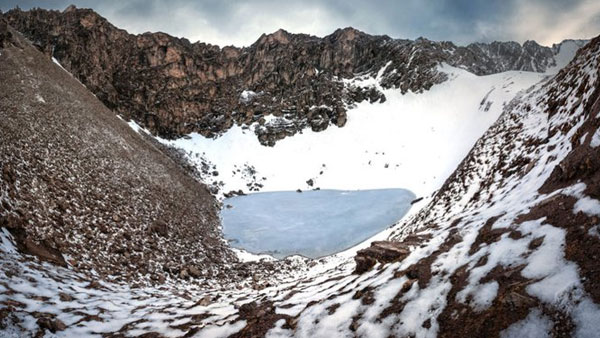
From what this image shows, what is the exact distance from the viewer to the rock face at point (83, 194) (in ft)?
29.5

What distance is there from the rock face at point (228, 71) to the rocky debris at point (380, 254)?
44730 mm

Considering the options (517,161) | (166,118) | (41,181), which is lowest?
(517,161)

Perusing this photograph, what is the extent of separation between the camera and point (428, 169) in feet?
117

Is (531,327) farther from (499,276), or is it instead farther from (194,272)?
(194,272)

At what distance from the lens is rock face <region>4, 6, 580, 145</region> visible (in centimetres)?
4509

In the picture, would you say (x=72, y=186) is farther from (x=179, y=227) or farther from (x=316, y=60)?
(x=316, y=60)

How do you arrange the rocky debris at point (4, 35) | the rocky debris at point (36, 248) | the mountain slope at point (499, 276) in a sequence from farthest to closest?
the rocky debris at point (4, 35)
the rocky debris at point (36, 248)
the mountain slope at point (499, 276)

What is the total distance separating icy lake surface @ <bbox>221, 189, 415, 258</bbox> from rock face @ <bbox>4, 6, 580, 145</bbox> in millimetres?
20598

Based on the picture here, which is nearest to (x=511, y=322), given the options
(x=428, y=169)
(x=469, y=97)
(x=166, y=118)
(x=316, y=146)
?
(x=428, y=169)

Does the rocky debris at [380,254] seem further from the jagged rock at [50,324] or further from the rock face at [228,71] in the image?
the rock face at [228,71]

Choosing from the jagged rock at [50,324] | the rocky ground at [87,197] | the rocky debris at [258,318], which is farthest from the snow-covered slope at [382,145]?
the jagged rock at [50,324]

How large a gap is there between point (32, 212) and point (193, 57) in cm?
5542

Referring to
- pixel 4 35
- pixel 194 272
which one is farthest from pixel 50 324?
pixel 4 35

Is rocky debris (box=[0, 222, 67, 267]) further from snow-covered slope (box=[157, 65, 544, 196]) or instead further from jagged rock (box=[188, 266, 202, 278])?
snow-covered slope (box=[157, 65, 544, 196])
